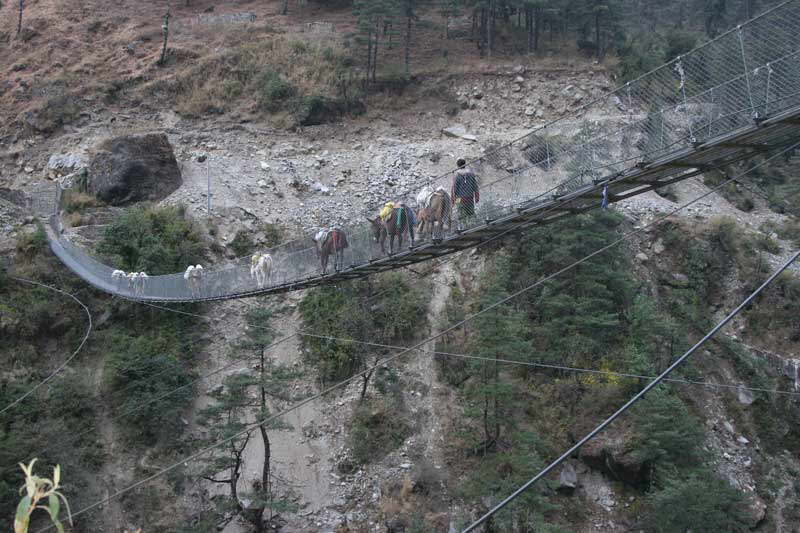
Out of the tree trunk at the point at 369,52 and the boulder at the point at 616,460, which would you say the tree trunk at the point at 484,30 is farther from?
the boulder at the point at 616,460

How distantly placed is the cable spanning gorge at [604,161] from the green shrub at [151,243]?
3982 mm

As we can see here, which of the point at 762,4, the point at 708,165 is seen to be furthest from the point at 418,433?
the point at 762,4

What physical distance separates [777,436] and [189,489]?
34.2 feet

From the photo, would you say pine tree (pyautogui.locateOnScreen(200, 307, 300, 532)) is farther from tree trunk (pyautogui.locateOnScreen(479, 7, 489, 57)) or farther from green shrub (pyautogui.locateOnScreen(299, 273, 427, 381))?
tree trunk (pyautogui.locateOnScreen(479, 7, 489, 57))

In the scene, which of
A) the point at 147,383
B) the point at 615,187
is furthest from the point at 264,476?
the point at 615,187

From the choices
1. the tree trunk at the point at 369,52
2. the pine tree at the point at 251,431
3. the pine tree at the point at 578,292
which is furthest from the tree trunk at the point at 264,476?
the tree trunk at the point at 369,52

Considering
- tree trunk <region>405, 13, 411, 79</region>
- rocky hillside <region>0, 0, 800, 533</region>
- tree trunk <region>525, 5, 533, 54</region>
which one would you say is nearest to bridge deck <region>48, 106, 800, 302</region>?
rocky hillside <region>0, 0, 800, 533</region>

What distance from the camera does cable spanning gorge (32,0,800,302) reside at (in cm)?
641

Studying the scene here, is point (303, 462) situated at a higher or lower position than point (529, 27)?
lower

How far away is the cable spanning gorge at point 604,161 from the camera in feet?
21.0

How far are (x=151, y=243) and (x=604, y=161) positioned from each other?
35.9 ft

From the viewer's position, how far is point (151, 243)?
1552cm

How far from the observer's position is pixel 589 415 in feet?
42.1

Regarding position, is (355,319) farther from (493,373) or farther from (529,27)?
(529,27)
